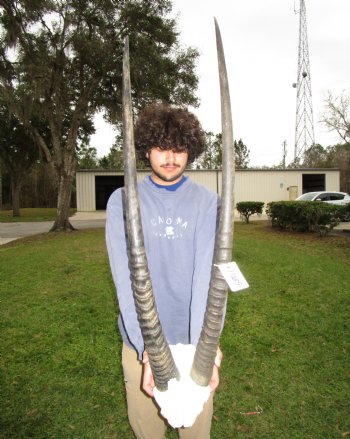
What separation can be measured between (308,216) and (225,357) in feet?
34.7

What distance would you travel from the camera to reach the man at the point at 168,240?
5.67 feet

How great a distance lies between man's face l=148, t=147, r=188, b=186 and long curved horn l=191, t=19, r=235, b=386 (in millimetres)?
706

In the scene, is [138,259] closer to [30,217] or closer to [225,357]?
[225,357]

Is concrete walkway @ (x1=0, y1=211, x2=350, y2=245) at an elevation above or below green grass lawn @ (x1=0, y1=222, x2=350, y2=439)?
above

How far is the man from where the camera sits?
173cm

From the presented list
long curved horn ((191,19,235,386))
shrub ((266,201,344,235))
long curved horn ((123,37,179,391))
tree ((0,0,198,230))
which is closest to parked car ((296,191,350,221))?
shrub ((266,201,344,235))

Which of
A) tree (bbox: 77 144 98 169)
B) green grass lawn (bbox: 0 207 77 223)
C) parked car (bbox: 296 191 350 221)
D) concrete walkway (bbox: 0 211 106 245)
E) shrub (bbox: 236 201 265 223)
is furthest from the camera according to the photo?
tree (bbox: 77 144 98 169)

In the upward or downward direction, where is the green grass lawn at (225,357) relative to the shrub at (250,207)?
downward

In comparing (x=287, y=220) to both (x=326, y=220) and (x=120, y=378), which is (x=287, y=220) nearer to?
(x=326, y=220)

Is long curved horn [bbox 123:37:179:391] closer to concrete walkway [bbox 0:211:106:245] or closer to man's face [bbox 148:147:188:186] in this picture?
man's face [bbox 148:147:188:186]

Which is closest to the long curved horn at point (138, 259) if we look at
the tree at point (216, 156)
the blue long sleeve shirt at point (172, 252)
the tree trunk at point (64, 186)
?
the blue long sleeve shirt at point (172, 252)

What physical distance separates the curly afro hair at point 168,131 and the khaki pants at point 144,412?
125cm

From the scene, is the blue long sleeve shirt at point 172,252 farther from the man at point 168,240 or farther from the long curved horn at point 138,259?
the long curved horn at point 138,259

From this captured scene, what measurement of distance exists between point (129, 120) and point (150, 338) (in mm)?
803
